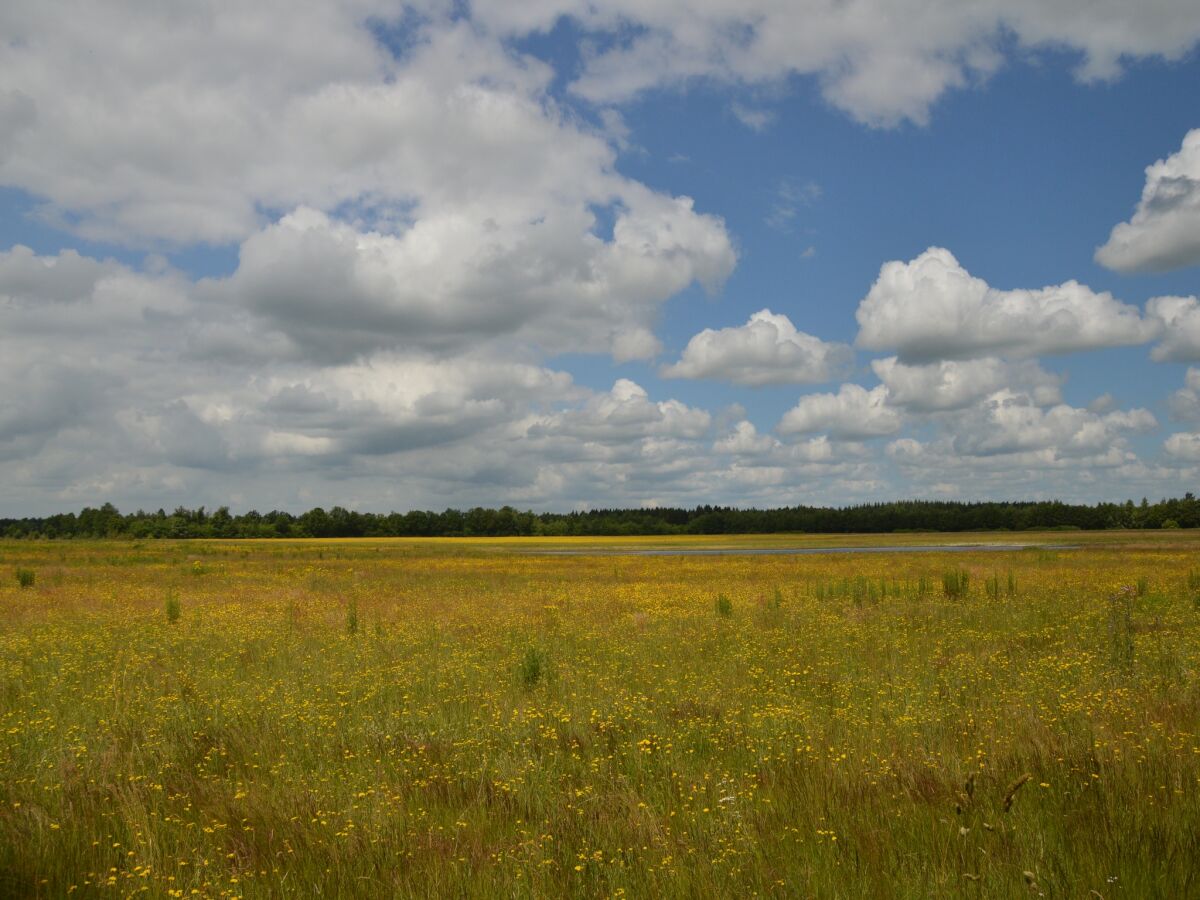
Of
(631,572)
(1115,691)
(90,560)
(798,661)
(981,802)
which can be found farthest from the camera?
(90,560)

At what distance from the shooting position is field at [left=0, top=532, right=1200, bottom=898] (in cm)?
515

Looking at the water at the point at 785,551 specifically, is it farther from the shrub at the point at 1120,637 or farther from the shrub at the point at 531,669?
the shrub at the point at 531,669

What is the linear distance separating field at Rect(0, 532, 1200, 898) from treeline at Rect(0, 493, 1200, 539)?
140565 millimetres

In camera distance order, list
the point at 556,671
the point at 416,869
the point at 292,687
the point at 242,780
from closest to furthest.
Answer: the point at 416,869 → the point at 242,780 → the point at 292,687 → the point at 556,671

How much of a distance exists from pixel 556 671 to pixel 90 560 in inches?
1955

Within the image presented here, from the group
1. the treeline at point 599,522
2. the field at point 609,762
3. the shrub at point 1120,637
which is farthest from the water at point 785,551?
the treeline at point 599,522

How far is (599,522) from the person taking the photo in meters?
179

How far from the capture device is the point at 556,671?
38.6 ft

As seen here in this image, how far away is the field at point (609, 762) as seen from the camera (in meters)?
5.15

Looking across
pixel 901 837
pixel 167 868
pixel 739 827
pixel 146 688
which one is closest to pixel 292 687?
pixel 146 688

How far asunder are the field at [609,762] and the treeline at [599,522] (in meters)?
141

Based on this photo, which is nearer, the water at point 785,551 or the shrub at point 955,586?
the shrub at point 955,586

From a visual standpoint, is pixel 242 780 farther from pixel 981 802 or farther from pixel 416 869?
pixel 981 802

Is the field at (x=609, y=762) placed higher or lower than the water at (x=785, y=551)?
higher
